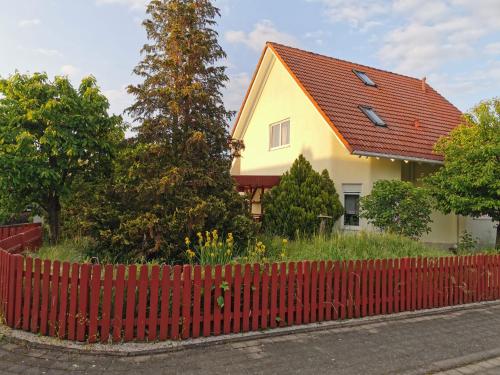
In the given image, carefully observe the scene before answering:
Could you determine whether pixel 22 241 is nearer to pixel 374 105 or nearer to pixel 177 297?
pixel 177 297

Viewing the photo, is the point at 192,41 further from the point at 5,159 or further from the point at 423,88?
the point at 423,88

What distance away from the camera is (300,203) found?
37.2 feet

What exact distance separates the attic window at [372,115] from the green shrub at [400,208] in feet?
12.1

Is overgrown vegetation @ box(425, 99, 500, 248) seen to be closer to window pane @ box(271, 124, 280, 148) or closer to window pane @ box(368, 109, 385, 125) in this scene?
window pane @ box(368, 109, 385, 125)

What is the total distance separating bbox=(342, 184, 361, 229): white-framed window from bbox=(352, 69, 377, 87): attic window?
584 centimetres

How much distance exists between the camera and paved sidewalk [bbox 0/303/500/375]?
4160mm

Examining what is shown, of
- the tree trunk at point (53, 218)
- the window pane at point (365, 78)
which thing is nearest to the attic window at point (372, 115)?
the window pane at point (365, 78)

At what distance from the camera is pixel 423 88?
1797cm

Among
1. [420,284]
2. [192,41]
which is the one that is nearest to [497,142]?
[420,284]

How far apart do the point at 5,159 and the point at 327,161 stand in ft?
28.6

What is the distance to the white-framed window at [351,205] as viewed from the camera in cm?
1210

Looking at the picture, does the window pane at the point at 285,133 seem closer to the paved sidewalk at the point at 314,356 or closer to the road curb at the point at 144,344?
the paved sidewalk at the point at 314,356

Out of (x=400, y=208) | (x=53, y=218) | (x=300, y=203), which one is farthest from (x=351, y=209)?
(x=53, y=218)

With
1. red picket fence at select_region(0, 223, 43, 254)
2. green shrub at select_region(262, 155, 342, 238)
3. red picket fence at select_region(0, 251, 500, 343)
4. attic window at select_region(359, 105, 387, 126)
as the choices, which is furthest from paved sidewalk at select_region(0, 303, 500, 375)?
attic window at select_region(359, 105, 387, 126)
